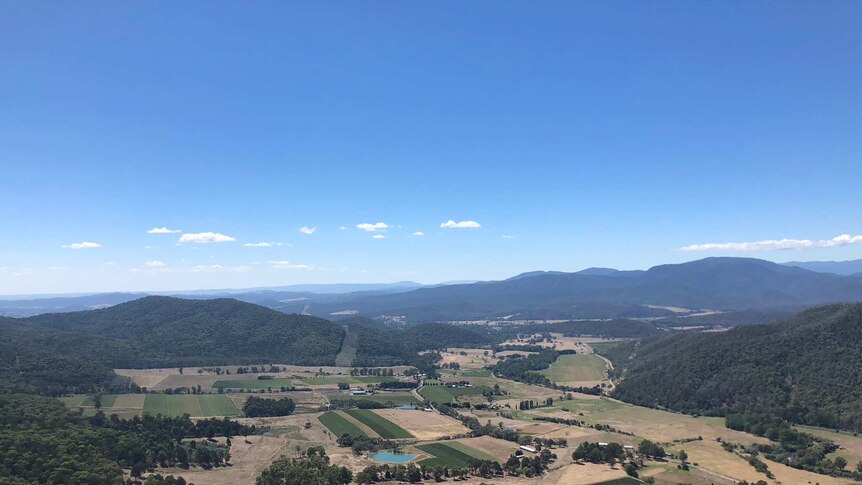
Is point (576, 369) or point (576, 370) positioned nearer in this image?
point (576, 370)

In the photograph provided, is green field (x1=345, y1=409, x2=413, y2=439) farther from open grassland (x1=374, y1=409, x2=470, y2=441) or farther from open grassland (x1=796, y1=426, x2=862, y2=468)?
open grassland (x1=796, y1=426, x2=862, y2=468)

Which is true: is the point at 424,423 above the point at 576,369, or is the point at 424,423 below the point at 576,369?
above

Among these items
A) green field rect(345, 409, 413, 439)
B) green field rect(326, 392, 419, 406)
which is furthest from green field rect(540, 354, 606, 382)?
green field rect(345, 409, 413, 439)

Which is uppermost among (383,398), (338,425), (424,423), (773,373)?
(773,373)

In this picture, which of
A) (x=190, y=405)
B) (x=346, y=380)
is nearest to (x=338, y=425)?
(x=190, y=405)

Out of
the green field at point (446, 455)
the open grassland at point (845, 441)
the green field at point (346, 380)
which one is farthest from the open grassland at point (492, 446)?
the green field at point (346, 380)

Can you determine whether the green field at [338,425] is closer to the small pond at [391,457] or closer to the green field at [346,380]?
the small pond at [391,457]

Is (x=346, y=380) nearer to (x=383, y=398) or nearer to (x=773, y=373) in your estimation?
(x=383, y=398)
